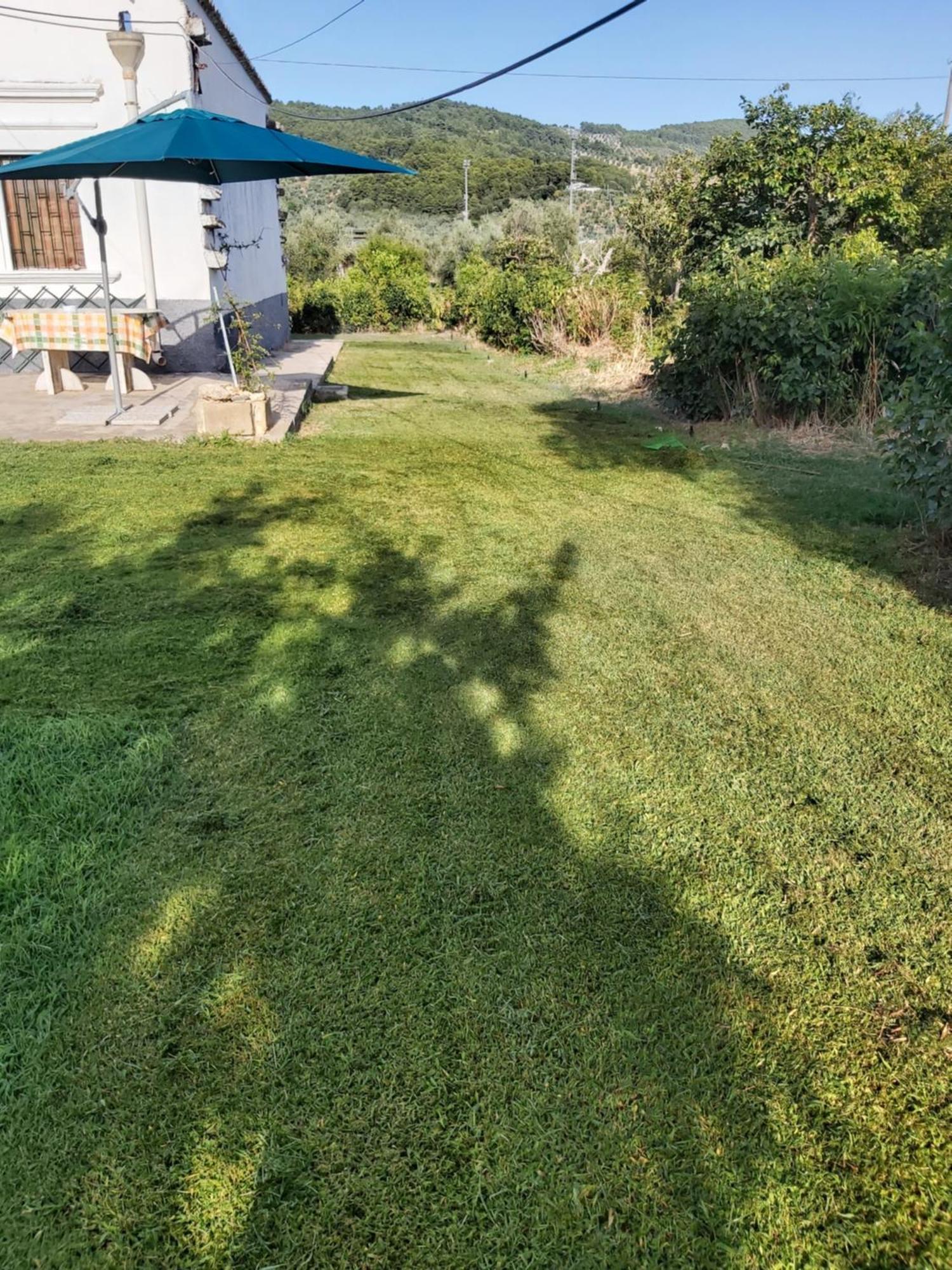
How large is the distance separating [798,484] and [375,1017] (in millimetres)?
5310

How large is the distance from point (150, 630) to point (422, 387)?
7.89 meters

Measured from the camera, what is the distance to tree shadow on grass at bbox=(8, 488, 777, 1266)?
54.7 inches

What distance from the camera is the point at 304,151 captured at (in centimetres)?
647

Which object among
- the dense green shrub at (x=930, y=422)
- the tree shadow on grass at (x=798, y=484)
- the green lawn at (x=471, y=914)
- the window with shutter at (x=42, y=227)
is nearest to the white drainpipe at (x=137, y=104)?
the window with shutter at (x=42, y=227)

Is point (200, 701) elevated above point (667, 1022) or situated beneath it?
elevated above

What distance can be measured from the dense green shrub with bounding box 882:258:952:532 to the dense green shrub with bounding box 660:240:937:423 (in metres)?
3.07

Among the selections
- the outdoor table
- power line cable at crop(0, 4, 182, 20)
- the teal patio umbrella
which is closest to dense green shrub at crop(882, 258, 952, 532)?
the teal patio umbrella

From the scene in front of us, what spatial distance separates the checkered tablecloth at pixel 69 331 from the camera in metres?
7.59

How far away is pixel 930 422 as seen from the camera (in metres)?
3.86

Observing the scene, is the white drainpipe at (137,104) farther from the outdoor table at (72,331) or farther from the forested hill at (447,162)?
the forested hill at (447,162)

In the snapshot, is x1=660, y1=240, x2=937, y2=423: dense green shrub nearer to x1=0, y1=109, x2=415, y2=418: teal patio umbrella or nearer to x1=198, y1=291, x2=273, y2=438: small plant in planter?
x1=0, y1=109, x2=415, y2=418: teal patio umbrella

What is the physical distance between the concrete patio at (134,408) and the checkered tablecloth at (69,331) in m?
0.57

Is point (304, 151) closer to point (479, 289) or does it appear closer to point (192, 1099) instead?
point (192, 1099)

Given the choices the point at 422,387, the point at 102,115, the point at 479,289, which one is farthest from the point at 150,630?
the point at 479,289
